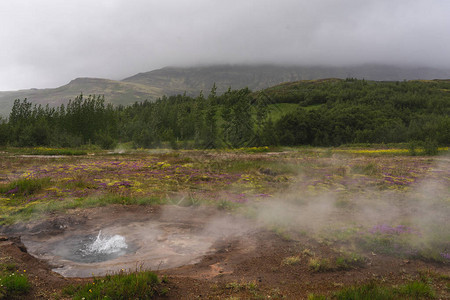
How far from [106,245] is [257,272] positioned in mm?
5594

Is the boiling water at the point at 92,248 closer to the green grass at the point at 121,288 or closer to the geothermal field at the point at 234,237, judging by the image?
the geothermal field at the point at 234,237

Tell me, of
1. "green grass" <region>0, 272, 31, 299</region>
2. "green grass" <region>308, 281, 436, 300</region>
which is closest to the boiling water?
"green grass" <region>0, 272, 31, 299</region>

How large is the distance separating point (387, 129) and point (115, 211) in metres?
66.2

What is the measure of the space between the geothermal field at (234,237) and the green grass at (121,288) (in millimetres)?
69

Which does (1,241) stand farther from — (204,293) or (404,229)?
(404,229)

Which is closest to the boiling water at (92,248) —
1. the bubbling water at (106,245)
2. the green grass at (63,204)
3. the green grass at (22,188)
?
the bubbling water at (106,245)

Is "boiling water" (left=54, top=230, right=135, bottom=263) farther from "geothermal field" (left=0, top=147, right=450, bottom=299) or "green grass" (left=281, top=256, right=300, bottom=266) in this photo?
"green grass" (left=281, top=256, right=300, bottom=266)

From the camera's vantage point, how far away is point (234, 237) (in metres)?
10.3

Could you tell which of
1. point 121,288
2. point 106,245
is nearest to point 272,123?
point 106,245

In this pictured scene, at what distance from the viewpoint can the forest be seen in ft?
191

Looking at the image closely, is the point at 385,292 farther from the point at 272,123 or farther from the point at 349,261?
the point at 272,123

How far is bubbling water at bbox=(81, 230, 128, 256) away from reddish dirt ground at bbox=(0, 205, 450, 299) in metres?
1.48

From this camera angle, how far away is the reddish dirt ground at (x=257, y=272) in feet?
20.9

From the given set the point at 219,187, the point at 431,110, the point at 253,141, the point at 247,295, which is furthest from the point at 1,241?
the point at 431,110
